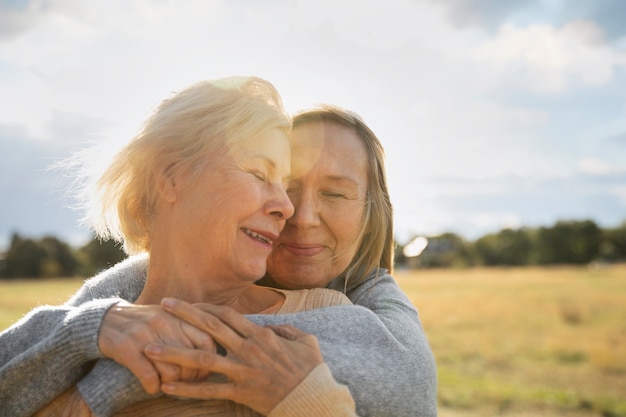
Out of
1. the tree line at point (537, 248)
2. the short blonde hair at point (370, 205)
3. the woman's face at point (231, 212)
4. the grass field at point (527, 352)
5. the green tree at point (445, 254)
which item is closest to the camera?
the woman's face at point (231, 212)

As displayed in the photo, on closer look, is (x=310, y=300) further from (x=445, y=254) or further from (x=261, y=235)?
(x=445, y=254)

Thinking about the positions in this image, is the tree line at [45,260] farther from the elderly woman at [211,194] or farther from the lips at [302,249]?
the elderly woman at [211,194]

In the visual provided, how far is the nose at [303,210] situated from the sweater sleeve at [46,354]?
1.24 m

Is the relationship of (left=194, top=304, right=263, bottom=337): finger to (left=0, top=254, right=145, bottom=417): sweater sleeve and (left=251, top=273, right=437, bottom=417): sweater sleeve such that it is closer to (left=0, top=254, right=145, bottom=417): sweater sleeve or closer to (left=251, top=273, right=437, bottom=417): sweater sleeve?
(left=251, top=273, right=437, bottom=417): sweater sleeve

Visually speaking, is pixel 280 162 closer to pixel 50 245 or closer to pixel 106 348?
Answer: pixel 106 348

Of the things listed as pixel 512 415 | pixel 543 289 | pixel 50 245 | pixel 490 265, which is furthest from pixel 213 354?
pixel 490 265

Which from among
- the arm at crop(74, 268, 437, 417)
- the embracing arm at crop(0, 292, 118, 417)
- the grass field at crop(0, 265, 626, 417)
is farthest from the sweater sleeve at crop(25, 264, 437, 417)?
the grass field at crop(0, 265, 626, 417)

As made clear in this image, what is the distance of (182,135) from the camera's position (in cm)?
288

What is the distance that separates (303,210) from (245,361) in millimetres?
Result: 1365

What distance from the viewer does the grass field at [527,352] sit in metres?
12.4

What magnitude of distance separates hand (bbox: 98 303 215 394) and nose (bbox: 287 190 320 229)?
1277 millimetres

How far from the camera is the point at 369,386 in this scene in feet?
7.89

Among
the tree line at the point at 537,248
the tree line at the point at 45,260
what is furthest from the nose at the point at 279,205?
the tree line at the point at 537,248

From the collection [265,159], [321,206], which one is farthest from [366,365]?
[321,206]
